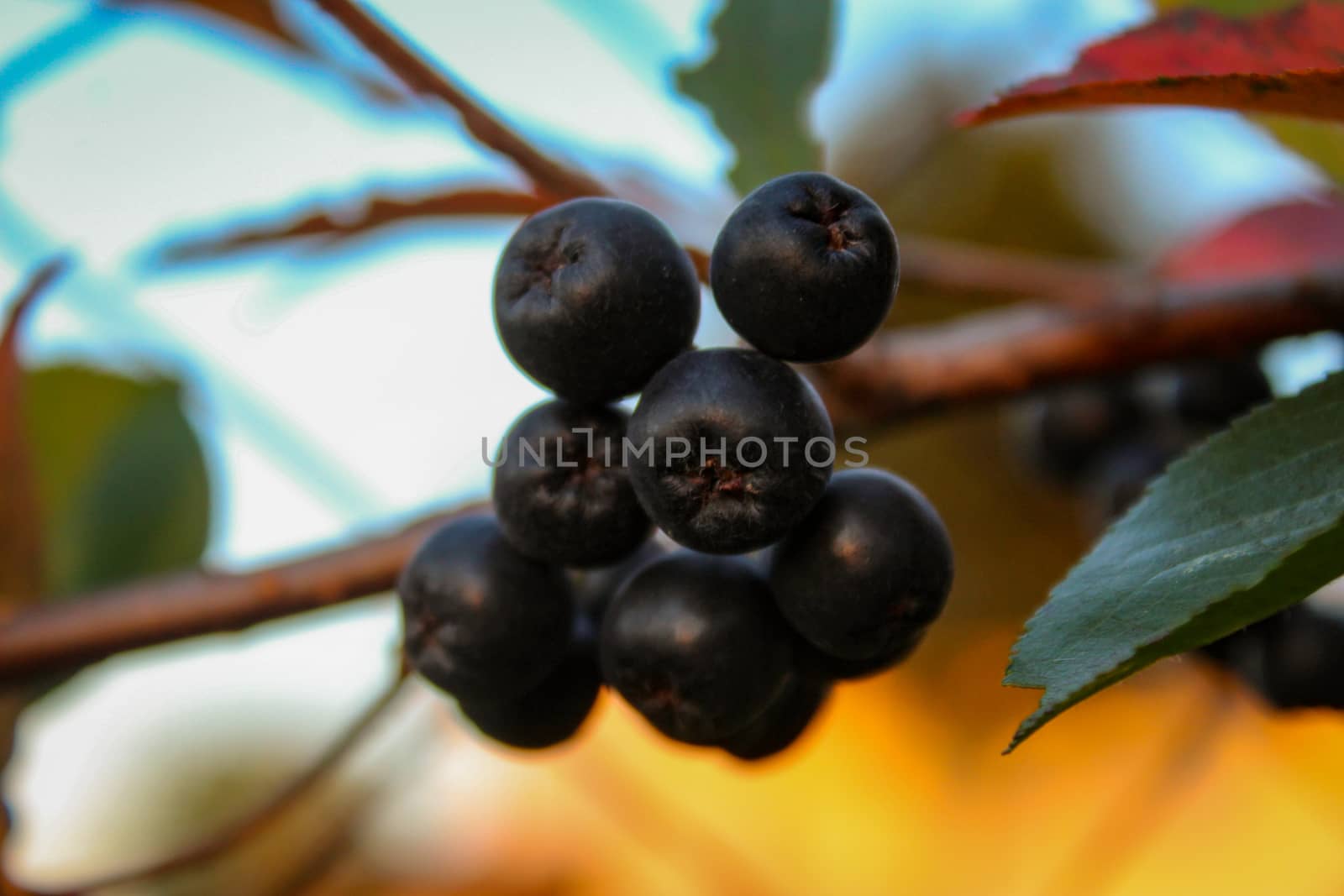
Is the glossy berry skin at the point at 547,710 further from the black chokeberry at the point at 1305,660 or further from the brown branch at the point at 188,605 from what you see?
the black chokeberry at the point at 1305,660

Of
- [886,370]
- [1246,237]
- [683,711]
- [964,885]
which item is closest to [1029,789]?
[964,885]

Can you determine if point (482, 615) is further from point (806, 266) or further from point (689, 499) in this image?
point (806, 266)

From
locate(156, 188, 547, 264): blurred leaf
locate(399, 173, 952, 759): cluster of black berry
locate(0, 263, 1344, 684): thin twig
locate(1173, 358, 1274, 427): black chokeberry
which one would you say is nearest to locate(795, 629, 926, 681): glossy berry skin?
locate(399, 173, 952, 759): cluster of black berry

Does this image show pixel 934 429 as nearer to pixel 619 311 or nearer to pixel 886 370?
pixel 886 370

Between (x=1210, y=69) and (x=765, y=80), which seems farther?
(x=765, y=80)

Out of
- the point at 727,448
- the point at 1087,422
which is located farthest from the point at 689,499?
the point at 1087,422

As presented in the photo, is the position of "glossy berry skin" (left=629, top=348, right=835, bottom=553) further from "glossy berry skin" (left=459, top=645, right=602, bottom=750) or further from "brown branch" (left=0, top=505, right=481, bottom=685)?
"brown branch" (left=0, top=505, right=481, bottom=685)
